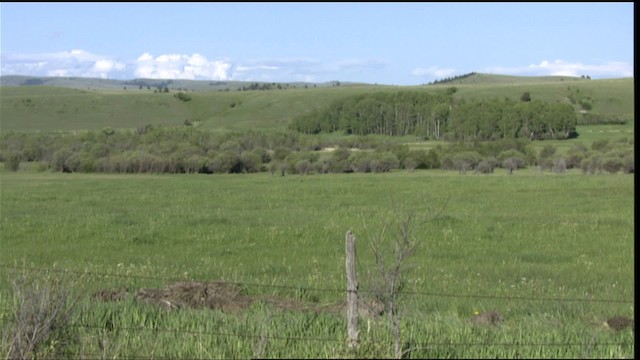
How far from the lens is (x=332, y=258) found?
1712cm

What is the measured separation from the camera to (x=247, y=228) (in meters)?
21.5

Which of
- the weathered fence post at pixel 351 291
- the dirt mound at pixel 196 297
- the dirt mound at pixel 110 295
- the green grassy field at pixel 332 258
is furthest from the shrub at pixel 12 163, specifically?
the weathered fence post at pixel 351 291

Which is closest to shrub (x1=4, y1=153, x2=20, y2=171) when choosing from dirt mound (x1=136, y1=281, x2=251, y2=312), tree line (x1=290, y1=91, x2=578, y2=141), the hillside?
tree line (x1=290, y1=91, x2=578, y2=141)

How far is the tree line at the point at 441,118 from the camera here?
83.2 m

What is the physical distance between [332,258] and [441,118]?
78426mm

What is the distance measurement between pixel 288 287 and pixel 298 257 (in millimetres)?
4617

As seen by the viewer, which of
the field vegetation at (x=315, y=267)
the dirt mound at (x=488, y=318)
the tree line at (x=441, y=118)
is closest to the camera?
the field vegetation at (x=315, y=267)

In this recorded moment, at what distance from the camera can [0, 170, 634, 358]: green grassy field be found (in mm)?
8680

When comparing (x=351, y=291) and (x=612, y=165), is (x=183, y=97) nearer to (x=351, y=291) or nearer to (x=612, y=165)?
(x=612, y=165)

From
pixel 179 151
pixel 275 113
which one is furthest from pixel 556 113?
pixel 275 113

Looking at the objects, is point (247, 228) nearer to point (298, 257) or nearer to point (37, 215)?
point (298, 257)

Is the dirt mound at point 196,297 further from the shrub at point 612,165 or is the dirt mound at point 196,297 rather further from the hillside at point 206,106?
the hillside at point 206,106

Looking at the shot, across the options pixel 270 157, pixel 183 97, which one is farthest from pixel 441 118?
pixel 183 97

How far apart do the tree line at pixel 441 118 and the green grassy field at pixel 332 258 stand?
47.7m
